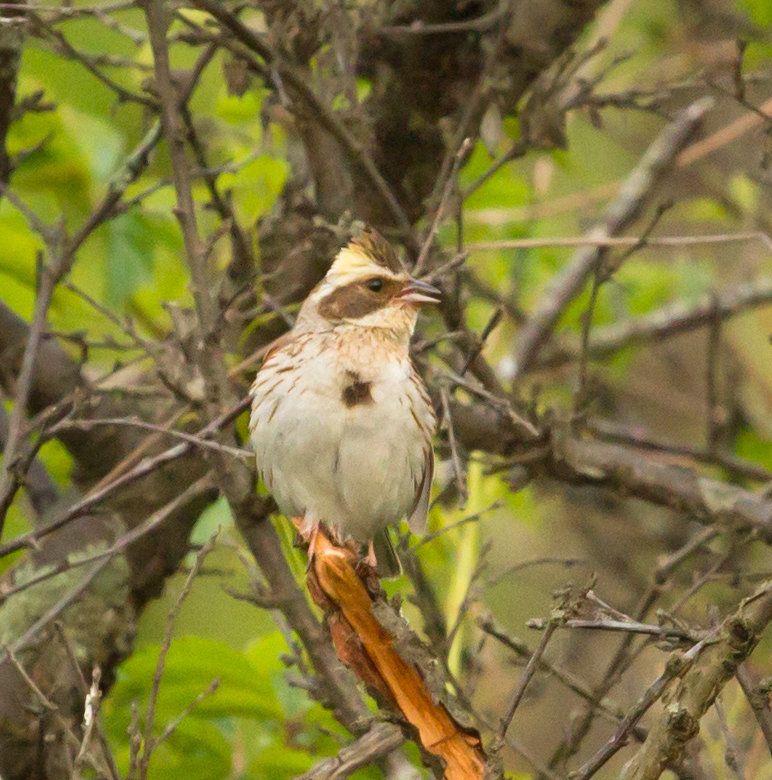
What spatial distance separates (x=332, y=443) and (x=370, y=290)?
1.70 feet

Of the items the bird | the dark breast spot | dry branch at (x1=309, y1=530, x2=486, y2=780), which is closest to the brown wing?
the bird

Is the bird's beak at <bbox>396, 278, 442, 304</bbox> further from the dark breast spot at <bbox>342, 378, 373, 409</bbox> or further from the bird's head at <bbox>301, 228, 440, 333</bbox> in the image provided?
the dark breast spot at <bbox>342, 378, 373, 409</bbox>

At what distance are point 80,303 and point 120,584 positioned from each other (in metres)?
0.97

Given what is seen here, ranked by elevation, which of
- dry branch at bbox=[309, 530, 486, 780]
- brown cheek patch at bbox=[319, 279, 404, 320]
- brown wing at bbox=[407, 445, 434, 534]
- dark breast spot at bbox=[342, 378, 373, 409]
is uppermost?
brown cheek patch at bbox=[319, 279, 404, 320]

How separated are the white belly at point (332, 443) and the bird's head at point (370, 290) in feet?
0.80

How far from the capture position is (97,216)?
3.51 m

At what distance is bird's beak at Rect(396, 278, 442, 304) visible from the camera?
11.2ft

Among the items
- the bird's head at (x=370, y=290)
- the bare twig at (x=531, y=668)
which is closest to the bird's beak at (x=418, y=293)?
the bird's head at (x=370, y=290)

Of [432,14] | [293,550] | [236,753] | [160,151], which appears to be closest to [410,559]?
[293,550]

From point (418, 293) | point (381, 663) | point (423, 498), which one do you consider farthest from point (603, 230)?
point (381, 663)

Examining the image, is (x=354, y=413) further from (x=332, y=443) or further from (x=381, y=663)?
(x=381, y=663)

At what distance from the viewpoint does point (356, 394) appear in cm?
331

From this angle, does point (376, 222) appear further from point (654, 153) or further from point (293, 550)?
point (654, 153)

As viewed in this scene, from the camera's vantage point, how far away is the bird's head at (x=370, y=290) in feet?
11.3
